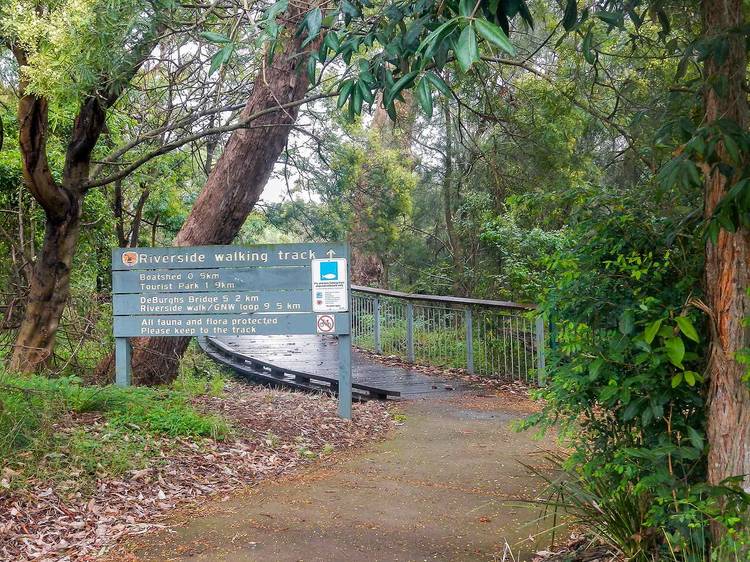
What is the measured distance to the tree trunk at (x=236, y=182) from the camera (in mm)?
8273

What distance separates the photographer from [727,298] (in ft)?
10.0

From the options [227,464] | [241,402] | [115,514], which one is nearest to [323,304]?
[241,402]

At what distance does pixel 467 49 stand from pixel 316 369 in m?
9.72

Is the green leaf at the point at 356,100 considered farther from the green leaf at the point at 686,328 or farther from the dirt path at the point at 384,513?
the dirt path at the point at 384,513

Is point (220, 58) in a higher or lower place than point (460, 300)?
higher

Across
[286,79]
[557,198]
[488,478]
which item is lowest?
[488,478]

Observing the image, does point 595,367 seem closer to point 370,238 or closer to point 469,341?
point 469,341

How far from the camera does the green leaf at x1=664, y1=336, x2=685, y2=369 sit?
2.87 metres

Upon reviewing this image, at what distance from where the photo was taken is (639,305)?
3.35 m

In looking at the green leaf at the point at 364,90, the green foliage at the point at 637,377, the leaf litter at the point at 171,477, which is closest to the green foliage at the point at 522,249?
the leaf litter at the point at 171,477

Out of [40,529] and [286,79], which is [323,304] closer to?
[286,79]

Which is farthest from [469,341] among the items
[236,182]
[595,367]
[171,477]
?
[595,367]

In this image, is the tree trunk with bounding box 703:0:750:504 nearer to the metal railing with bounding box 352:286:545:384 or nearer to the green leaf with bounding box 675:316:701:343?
the green leaf with bounding box 675:316:701:343

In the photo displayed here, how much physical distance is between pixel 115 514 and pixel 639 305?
3.54 meters
